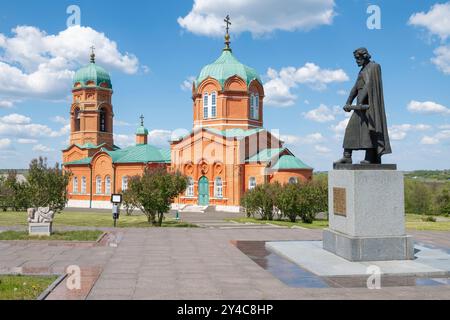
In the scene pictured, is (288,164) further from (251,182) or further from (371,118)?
(371,118)

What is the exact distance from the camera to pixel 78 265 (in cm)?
943

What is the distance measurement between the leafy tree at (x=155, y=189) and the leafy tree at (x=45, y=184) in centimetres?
311

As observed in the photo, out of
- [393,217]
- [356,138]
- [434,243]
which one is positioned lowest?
[434,243]

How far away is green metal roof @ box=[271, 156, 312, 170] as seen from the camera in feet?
107

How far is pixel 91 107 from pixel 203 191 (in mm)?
15183

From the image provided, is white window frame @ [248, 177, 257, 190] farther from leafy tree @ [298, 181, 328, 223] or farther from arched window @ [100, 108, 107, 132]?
arched window @ [100, 108, 107, 132]

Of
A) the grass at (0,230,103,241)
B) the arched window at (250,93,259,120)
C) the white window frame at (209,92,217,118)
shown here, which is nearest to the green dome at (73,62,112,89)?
the white window frame at (209,92,217,118)

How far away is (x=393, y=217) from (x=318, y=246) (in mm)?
2419

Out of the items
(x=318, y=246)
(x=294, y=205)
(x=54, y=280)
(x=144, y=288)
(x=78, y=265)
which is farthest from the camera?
(x=294, y=205)

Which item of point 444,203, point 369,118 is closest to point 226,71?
point 444,203

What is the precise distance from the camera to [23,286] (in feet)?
23.9

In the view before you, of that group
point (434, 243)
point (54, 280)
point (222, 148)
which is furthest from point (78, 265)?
point (222, 148)
